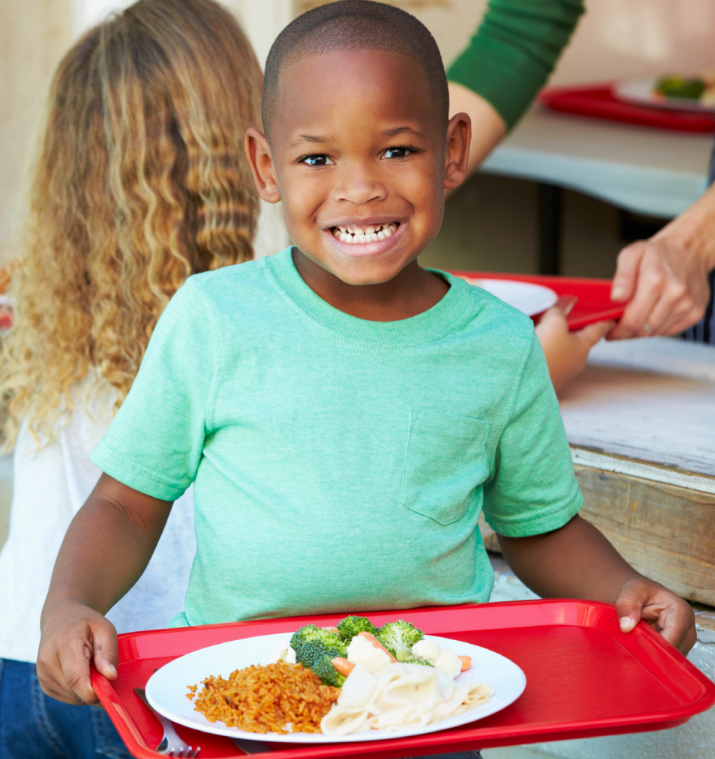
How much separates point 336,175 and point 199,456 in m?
0.36

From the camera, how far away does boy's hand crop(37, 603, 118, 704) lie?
0.95 m

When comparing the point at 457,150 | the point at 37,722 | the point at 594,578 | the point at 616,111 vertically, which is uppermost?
the point at 457,150

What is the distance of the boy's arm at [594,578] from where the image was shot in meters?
Result: 1.11

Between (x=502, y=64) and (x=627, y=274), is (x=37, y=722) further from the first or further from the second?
(x=502, y=64)

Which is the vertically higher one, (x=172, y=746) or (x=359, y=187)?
(x=359, y=187)

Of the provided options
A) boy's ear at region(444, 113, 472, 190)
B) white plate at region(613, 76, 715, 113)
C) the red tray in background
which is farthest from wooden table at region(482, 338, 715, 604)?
white plate at region(613, 76, 715, 113)

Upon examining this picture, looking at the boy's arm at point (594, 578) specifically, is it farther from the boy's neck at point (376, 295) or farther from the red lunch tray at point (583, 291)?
the red lunch tray at point (583, 291)

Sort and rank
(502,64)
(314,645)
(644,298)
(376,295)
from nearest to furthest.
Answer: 1. (314,645)
2. (376,295)
3. (644,298)
4. (502,64)

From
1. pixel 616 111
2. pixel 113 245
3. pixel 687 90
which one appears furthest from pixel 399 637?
pixel 687 90

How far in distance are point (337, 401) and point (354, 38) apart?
390mm

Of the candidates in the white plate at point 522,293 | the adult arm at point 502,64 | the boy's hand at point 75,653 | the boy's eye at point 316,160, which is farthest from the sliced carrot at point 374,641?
the adult arm at point 502,64

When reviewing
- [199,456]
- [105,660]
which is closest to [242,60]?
[199,456]

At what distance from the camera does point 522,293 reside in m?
1.83

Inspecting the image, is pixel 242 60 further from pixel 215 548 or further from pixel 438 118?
pixel 215 548
